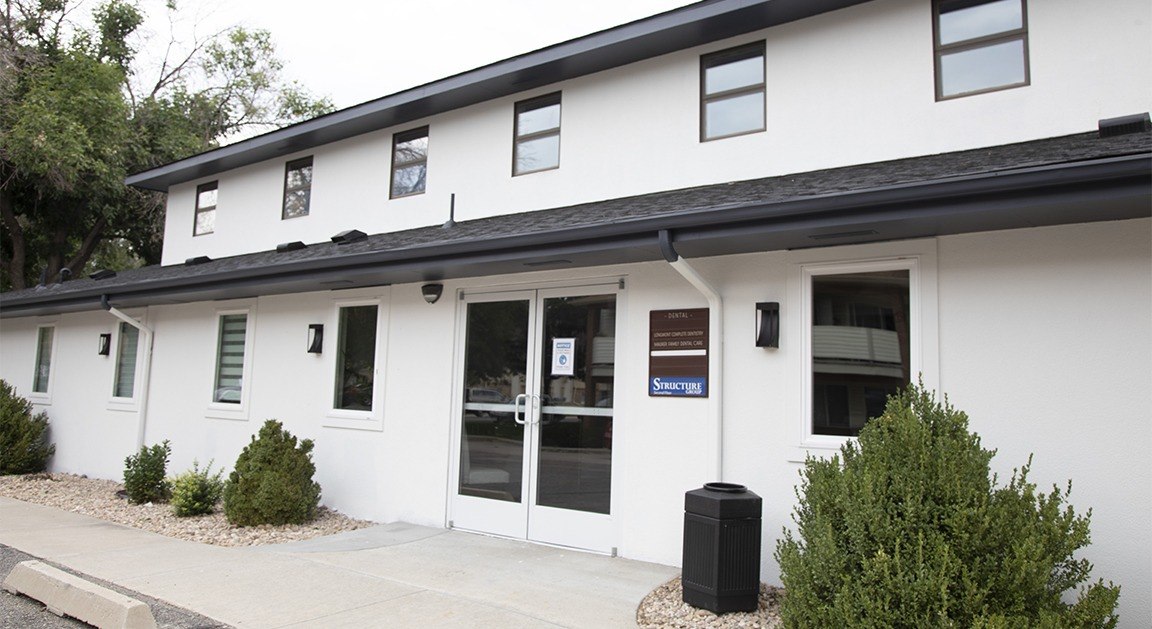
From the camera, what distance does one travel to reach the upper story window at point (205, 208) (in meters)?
13.2

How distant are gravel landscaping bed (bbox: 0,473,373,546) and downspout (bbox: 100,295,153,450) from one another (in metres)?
0.90

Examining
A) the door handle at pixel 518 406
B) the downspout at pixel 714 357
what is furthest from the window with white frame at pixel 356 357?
the downspout at pixel 714 357

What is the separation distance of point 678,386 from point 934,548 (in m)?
2.98

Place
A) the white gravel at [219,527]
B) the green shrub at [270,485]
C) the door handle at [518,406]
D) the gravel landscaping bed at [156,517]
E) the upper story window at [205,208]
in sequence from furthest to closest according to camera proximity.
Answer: the upper story window at [205,208]
the green shrub at [270,485]
the gravel landscaping bed at [156,517]
the door handle at [518,406]
the white gravel at [219,527]

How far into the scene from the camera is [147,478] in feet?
32.1

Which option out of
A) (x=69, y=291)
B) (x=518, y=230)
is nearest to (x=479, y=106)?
(x=518, y=230)

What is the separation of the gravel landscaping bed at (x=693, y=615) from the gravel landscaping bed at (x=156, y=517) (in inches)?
163

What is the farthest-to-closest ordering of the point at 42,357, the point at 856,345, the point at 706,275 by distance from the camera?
the point at 42,357 < the point at 706,275 < the point at 856,345

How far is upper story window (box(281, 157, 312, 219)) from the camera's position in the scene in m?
11.6

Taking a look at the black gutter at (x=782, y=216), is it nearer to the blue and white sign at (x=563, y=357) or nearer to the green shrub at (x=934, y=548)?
the blue and white sign at (x=563, y=357)

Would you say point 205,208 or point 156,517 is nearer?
point 156,517

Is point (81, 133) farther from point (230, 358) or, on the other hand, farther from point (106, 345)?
point (230, 358)

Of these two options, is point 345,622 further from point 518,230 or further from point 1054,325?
point 1054,325

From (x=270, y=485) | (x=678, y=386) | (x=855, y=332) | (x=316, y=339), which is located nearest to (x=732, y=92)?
(x=855, y=332)
